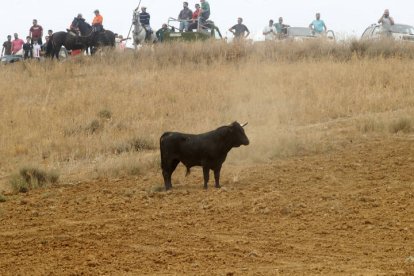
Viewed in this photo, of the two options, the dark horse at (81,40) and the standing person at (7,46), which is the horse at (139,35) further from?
the standing person at (7,46)

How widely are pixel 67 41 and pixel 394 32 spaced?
41.0 ft

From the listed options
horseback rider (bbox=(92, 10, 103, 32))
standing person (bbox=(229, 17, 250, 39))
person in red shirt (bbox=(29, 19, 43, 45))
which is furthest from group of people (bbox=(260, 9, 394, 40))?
person in red shirt (bbox=(29, 19, 43, 45))

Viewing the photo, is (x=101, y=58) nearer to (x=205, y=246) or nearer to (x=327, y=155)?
(x=327, y=155)

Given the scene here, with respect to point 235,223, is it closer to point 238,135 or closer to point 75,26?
point 238,135

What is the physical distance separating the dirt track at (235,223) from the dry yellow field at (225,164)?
0.03 m

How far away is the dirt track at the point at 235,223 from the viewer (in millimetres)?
8914

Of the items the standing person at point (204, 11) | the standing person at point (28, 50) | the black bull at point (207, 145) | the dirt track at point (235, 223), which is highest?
the standing person at point (204, 11)

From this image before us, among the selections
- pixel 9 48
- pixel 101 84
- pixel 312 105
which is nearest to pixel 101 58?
pixel 101 84

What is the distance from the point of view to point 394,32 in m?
33.7

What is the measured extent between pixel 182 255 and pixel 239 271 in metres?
0.96

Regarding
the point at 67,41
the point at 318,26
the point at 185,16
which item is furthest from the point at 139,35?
the point at 318,26

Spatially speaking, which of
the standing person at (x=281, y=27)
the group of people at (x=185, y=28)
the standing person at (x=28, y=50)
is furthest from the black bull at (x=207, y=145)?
the standing person at (x=28, y=50)

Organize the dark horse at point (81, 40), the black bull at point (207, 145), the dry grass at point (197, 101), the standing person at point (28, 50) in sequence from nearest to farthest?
the black bull at point (207, 145) → the dry grass at point (197, 101) → the dark horse at point (81, 40) → the standing person at point (28, 50)

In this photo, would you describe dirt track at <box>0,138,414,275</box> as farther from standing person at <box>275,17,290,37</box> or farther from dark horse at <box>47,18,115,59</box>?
standing person at <box>275,17,290,37</box>
